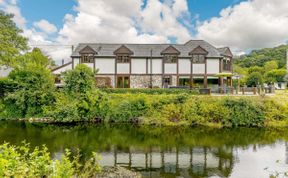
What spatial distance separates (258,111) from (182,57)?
38.9 feet

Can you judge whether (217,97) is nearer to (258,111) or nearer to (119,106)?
(258,111)

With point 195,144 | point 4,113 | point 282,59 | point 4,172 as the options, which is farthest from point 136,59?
point 282,59

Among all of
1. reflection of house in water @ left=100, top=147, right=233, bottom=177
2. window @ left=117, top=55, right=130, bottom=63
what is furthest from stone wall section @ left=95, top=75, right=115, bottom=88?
Result: reflection of house in water @ left=100, top=147, right=233, bottom=177

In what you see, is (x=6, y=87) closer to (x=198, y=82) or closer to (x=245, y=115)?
(x=198, y=82)

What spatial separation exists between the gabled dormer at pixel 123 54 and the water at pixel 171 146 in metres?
11.9

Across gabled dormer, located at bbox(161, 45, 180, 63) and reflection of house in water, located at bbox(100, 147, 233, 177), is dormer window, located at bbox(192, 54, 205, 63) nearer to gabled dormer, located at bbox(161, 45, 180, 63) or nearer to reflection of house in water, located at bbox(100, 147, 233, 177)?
Answer: gabled dormer, located at bbox(161, 45, 180, 63)

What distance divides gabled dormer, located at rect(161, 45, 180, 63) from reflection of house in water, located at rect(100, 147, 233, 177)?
17885mm

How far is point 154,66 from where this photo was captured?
32.5 meters

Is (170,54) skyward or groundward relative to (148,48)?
groundward

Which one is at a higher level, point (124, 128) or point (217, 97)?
point (217, 97)

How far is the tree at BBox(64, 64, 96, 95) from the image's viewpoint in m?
24.7

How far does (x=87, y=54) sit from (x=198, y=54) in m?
13.1

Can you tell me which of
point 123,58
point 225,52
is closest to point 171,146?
point 123,58

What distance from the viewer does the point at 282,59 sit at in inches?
2687
